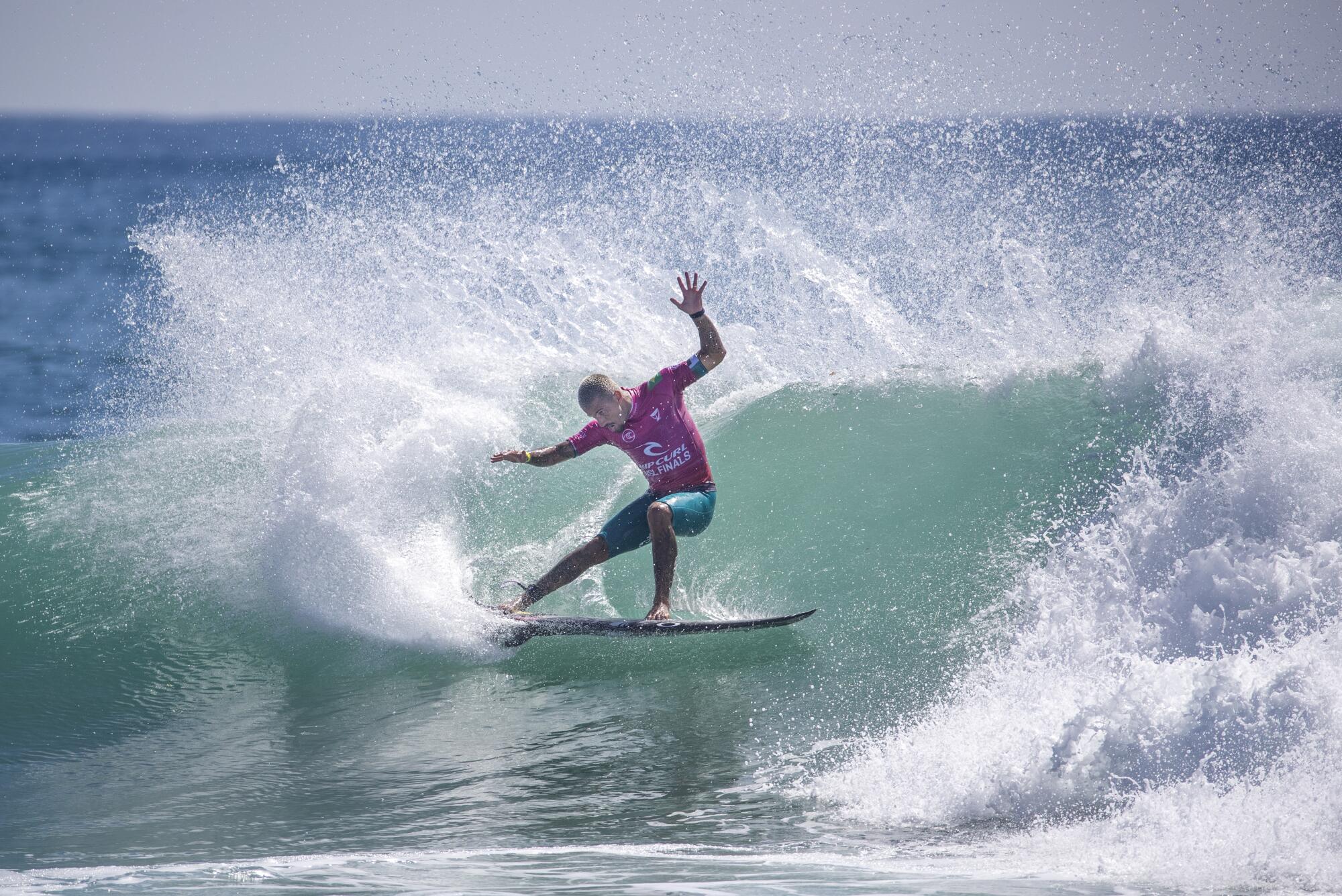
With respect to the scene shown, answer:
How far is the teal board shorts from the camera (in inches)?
253

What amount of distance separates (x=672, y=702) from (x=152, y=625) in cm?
361

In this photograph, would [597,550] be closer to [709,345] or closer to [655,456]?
[655,456]

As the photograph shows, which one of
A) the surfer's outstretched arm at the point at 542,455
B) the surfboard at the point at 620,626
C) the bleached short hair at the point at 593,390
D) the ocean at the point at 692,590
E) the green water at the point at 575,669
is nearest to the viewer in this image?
the ocean at the point at 692,590

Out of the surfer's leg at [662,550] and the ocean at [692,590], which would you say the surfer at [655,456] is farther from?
the ocean at [692,590]

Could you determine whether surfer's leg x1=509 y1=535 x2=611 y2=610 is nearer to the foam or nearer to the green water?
the green water

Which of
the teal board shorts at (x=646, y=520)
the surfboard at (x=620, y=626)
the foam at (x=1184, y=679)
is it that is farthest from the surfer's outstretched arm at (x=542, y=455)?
the foam at (x=1184, y=679)

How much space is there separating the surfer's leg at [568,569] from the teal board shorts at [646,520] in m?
0.06

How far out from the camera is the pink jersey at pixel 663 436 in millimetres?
6434

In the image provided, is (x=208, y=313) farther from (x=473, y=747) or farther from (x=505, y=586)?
(x=473, y=747)

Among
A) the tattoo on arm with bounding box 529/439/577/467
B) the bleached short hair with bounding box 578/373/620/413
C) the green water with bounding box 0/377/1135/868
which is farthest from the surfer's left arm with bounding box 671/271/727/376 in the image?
the green water with bounding box 0/377/1135/868

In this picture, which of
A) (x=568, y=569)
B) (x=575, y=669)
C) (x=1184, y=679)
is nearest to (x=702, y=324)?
(x=568, y=569)

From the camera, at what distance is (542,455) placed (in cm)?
644

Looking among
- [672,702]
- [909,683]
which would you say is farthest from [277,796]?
[909,683]

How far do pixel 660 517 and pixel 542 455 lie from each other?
80cm
